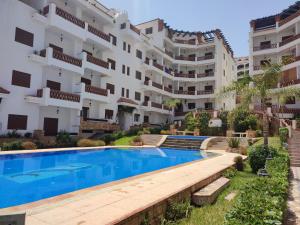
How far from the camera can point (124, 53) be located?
37.2 metres

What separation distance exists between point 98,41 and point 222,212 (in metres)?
28.2

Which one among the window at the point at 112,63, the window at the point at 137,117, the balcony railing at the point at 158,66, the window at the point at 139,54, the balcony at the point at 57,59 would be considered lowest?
A: the window at the point at 137,117

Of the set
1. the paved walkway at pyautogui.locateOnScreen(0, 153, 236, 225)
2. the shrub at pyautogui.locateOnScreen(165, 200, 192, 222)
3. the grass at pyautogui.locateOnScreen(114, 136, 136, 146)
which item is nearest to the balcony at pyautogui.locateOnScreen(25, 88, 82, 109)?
the grass at pyautogui.locateOnScreen(114, 136, 136, 146)

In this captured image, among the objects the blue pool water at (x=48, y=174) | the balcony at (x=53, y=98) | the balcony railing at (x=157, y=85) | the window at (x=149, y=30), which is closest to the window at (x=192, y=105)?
the balcony railing at (x=157, y=85)

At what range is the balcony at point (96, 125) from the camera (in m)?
28.6

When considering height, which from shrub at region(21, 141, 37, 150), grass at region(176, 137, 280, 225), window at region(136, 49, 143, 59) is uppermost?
window at region(136, 49, 143, 59)

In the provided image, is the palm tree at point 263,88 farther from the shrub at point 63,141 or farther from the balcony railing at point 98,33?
the balcony railing at point 98,33

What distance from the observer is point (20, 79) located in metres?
23.6

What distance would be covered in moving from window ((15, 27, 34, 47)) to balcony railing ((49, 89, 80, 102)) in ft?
16.6

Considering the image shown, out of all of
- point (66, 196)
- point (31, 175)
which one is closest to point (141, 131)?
point (31, 175)

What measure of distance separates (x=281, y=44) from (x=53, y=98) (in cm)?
3291

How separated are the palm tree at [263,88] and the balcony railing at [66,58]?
17.9 metres

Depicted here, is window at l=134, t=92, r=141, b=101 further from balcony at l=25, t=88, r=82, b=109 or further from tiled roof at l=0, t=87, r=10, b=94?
tiled roof at l=0, t=87, r=10, b=94

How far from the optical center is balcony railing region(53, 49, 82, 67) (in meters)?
25.5
